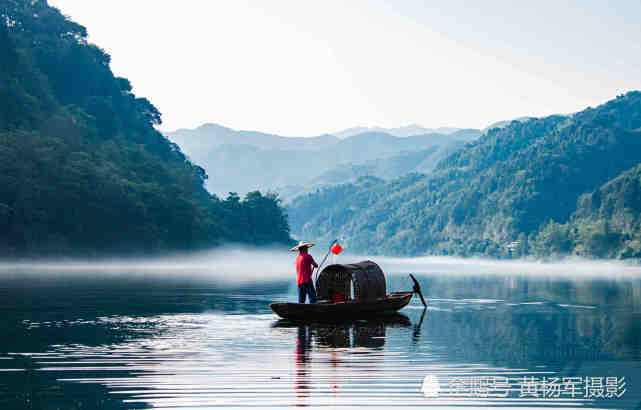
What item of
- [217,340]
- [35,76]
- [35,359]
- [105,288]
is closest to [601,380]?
[217,340]

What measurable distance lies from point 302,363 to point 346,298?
1245cm

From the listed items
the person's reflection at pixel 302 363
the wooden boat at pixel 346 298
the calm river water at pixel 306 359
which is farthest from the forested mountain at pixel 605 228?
the person's reflection at pixel 302 363

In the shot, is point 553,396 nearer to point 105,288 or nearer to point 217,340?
point 217,340

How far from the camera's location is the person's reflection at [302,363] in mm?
13708

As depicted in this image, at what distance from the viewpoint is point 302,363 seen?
1680 cm

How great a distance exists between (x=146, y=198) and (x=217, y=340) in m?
86.1

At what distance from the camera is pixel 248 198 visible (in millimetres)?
147250

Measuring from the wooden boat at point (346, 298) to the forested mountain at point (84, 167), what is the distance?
60829mm

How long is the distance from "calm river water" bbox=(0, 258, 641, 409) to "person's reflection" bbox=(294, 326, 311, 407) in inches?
1.1

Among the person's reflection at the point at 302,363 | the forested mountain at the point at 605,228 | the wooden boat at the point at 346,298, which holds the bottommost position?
the person's reflection at the point at 302,363

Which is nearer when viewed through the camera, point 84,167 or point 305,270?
point 305,270

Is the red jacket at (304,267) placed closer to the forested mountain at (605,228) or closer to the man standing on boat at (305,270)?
the man standing on boat at (305,270)

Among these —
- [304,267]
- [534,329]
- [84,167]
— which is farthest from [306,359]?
[84,167]

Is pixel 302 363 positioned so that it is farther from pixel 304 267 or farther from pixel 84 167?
pixel 84 167
